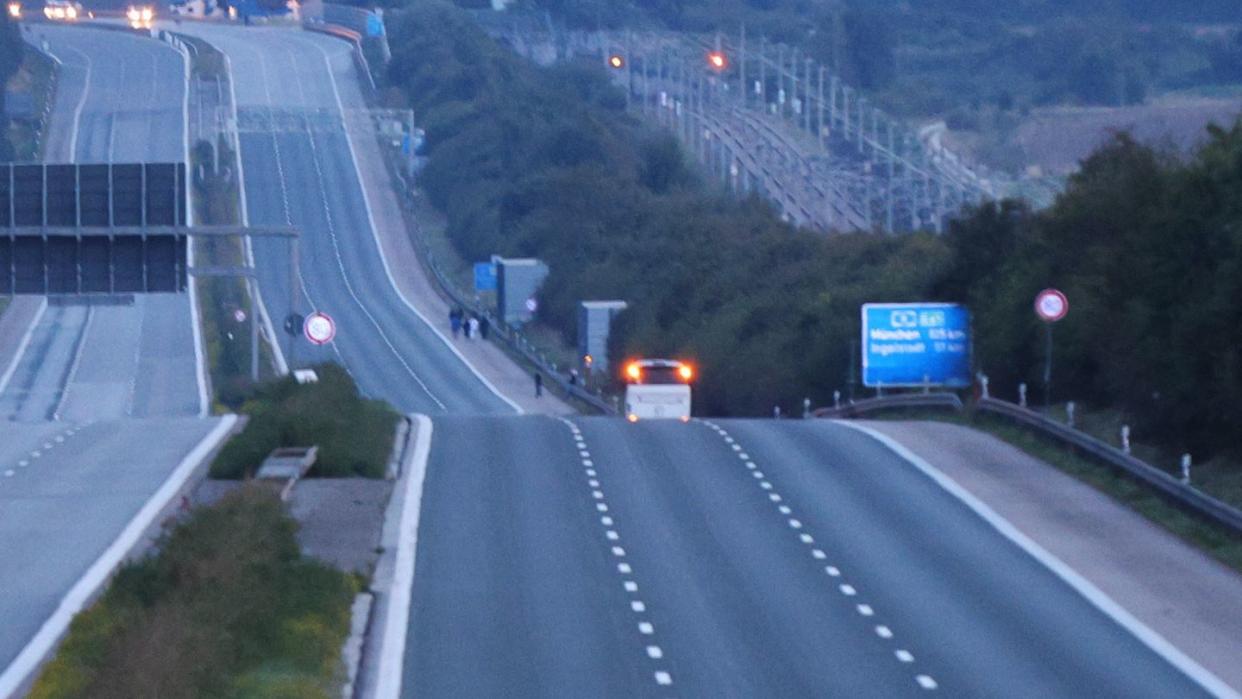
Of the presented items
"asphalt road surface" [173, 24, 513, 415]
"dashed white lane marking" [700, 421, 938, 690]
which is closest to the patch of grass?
"dashed white lane marking" [700, 421, 938, 690]

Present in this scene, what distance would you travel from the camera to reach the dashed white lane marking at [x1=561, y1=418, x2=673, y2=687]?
18375 millimetres

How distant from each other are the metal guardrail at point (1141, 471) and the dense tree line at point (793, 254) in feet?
3.49

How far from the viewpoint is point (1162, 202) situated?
2986cm

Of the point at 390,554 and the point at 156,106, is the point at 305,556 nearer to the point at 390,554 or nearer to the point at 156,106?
the point at 390,554

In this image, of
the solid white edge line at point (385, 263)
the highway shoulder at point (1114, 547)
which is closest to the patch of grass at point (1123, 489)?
the highway shoulder at point (1114, 547)

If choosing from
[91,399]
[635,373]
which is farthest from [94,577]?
[91,399]

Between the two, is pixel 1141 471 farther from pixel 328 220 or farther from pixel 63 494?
pixel 328 220

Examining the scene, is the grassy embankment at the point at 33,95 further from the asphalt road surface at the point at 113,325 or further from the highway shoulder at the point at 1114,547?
the highway shoulder at the point at 1114,547

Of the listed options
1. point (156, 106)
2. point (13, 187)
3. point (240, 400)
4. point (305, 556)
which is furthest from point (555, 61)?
point (305, 556)

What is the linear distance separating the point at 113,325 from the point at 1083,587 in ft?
225

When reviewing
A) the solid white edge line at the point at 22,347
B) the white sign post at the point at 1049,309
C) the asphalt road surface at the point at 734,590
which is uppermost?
the white sign post at the point at 1049,309

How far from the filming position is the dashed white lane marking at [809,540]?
719 inches

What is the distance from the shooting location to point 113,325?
277 ft

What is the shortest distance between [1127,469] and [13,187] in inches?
1044
